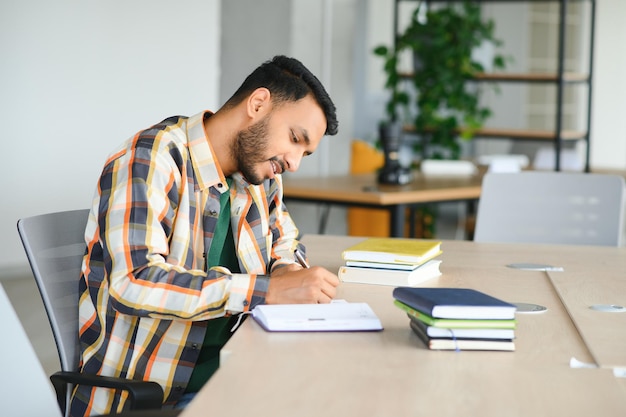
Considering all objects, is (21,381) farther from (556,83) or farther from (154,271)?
(556,83)

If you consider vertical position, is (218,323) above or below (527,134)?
below

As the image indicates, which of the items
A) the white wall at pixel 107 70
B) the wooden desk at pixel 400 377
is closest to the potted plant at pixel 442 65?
the white wall at pixel 107 70

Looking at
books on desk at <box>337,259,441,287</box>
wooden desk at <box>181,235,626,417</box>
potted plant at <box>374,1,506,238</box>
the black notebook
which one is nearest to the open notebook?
wooden desk at <box>181,235,626,417</box>

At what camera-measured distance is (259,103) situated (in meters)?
1.82

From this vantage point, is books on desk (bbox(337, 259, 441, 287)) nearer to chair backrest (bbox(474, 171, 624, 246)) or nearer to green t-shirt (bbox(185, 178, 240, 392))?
green t-shirt (bbox(185, 178, 240, 392))

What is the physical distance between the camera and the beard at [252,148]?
181 centimetres

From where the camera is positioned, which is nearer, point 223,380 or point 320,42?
point 223,380

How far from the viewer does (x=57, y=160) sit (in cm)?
509

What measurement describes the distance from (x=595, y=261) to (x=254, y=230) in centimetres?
105

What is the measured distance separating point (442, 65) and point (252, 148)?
395cm

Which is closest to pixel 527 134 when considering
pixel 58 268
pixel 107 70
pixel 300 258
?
pixel 107 70

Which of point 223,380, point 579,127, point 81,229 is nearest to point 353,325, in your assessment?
point 223,380

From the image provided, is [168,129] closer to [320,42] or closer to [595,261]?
[595,261]

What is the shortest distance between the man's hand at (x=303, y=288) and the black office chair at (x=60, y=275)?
0.35m
